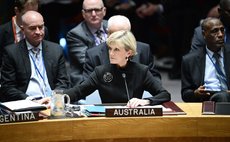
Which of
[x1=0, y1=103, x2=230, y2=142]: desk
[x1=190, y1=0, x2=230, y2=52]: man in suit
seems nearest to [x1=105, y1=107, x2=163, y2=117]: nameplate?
[x1=0, y1=103, x2=230, y2=142]: desk

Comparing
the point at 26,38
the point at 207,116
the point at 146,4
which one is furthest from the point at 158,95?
the point at 146,4

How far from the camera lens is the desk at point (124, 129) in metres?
4.38

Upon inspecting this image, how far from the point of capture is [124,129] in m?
4.48

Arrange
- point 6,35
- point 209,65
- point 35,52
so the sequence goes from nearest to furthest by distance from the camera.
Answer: point 35,52
point 209,65
point 6,35

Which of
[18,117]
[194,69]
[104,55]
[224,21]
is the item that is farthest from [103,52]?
[18,117]

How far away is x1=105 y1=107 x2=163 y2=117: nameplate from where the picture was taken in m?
4.50

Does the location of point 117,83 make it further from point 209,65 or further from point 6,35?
point 6,35

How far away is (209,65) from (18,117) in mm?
2174

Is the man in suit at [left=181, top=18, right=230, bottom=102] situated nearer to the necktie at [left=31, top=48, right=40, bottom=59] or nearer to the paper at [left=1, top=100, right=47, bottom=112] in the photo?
the necktie at [left=31, top=48, right=40, bottom=59]

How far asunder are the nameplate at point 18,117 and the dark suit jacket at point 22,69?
44.9 inches

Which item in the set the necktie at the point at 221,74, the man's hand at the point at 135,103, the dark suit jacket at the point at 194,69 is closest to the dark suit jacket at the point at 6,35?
the dark suit jacket at the point at 194,69

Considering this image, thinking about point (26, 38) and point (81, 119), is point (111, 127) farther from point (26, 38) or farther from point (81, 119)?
point (26, 38)

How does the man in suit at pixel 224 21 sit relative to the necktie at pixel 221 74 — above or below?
above

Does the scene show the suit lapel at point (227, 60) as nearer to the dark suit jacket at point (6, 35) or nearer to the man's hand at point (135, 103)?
the man's hand at point (135, 103)
